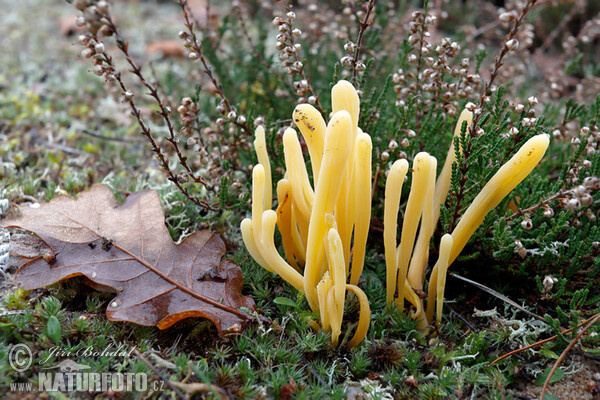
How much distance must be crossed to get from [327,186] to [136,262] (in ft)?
2.62

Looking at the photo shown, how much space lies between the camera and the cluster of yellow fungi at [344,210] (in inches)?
57.1

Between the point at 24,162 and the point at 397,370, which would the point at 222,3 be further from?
the point at 397,370

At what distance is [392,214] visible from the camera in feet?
5.28

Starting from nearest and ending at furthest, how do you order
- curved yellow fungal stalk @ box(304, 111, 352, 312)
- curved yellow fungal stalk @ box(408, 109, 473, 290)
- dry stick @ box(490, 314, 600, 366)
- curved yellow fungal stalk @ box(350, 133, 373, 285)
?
curved yellow fungal stalk @ box(304, 111, 352, 312) → curved yellow fungal stalk @ box(350, 133, 373, 285) → dry stick @ box(490, 314, 600, 366) → curved yellow fungal stalk @ box(408, 109, 473, 290)

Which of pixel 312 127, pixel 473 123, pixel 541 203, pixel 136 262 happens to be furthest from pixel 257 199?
pixel 541 203

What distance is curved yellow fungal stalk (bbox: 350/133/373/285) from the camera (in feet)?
4.83

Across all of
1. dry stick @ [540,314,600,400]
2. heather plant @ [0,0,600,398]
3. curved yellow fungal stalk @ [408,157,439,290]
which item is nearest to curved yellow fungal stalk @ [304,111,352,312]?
heather plant @ [0,0,600,398]

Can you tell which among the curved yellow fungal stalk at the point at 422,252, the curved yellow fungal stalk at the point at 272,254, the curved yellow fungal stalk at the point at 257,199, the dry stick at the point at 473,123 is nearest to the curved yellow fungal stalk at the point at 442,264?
the curved yellow fungal stalk at the point at 422,252

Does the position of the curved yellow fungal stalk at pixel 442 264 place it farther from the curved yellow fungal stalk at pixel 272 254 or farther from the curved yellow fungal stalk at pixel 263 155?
the curved yellow fungal stalk at pixel 263 155

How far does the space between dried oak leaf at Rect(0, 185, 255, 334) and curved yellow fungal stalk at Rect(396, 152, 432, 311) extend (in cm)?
58

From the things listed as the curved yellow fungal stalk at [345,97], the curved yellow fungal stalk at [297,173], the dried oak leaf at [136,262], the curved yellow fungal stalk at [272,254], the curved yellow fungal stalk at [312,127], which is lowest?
the dried oak leaf at [136,262]

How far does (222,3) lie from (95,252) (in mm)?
4943

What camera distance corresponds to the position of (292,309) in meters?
1.77

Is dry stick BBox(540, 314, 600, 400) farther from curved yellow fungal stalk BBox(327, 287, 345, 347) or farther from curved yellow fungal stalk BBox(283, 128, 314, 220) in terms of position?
curved yellow fungal stalk BBox(283, 128, 314, 220)
